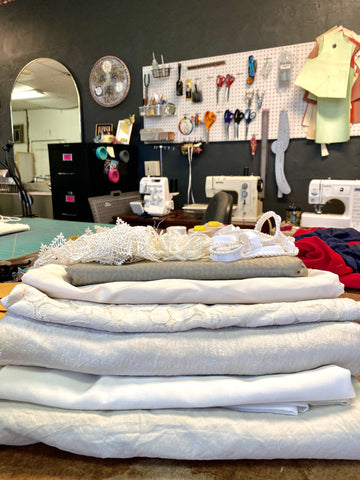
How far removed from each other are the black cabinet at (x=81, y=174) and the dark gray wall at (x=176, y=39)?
1.67ft

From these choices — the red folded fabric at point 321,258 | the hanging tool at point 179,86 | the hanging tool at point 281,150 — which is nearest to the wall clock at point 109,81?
the hanging tool at point 179,86

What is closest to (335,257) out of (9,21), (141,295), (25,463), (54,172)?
(141,295)

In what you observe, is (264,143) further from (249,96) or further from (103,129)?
(103,129)

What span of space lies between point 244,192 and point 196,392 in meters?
2.22

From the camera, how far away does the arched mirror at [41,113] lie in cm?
382

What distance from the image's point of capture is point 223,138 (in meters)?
3.11

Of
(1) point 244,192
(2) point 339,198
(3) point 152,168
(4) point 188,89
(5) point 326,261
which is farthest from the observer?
(3) point 152,168

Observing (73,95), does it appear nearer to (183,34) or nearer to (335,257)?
(183,34)

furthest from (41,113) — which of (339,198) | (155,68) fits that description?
(339,198)

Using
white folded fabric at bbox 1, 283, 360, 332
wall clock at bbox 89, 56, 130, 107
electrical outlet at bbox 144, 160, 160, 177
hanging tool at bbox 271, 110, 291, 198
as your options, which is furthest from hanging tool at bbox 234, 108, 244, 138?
white folded fabric at bbox 1, 283, 360, 332

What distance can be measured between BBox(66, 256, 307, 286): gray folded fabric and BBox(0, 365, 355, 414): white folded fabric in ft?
0.45

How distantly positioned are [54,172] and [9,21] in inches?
93.7

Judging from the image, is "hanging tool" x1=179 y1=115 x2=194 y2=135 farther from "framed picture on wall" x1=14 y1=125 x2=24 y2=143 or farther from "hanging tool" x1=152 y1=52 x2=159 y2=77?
"framed picture on wall" x1=14 y1=125 x2=24 y2=143

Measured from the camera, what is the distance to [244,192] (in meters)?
2.55
